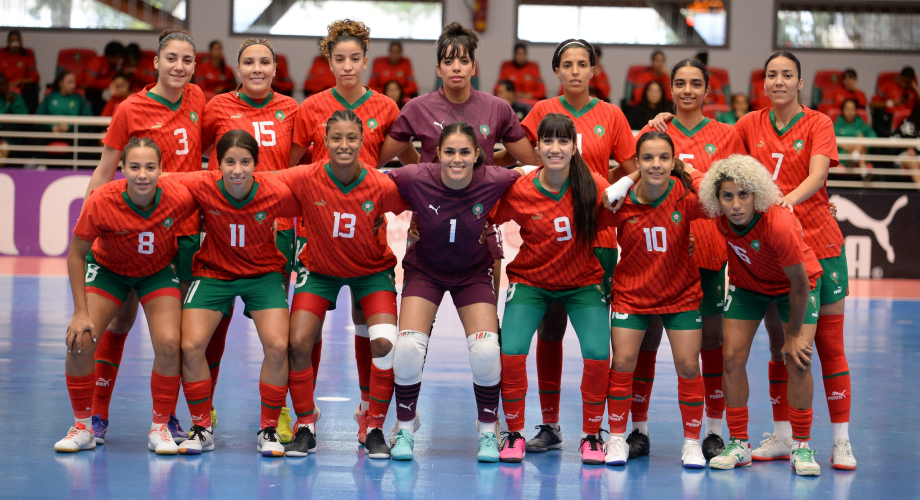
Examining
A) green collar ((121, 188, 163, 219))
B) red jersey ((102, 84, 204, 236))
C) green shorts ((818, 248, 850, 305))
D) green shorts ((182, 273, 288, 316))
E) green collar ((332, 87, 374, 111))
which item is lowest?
green shorts ((182, 273, 288, 316))

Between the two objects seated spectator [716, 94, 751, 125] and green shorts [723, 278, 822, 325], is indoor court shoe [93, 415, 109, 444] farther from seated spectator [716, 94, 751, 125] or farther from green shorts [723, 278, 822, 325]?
seated spectator [716, 94, 751, 125]

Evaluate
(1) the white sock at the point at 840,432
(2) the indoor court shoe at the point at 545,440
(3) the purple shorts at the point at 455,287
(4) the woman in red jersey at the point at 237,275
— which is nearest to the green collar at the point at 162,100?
(4) the woman in red jersey at the point at 237,275

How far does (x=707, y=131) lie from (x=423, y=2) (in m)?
9.36

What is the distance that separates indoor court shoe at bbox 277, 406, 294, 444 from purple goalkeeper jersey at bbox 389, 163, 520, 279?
2.97 ft

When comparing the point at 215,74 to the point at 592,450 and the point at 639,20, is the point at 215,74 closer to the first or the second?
the point at 639,20

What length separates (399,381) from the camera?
143 inches

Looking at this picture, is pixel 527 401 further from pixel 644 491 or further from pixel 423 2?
pixel 423 2

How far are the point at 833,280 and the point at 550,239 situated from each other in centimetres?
118

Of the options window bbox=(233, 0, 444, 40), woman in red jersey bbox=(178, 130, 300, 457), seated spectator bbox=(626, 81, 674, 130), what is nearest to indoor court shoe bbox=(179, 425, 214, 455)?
woman in red jersey bbox=(178, 130, 300, 457)

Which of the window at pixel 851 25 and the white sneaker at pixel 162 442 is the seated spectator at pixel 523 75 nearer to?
the window at pixel 851 25

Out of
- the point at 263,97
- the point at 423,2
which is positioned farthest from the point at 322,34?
the point at 263,97

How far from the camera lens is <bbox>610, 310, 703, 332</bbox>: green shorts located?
361 centimetres

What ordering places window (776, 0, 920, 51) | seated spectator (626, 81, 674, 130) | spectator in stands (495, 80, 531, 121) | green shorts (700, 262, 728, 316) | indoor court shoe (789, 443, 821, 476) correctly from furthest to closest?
window (776, 0, 920, 51)
spectator in stands (495, 80, 531, 121)
seated spectator (626, 81, 674, 130)
green shorts (700, 262, 728, 316)
indoor court shoe (789, 443, 821, 476)

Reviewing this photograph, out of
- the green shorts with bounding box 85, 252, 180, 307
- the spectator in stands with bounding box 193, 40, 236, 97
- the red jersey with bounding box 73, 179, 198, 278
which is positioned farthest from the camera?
the spectator in stands with bounding box 193, 40, 236, 97
